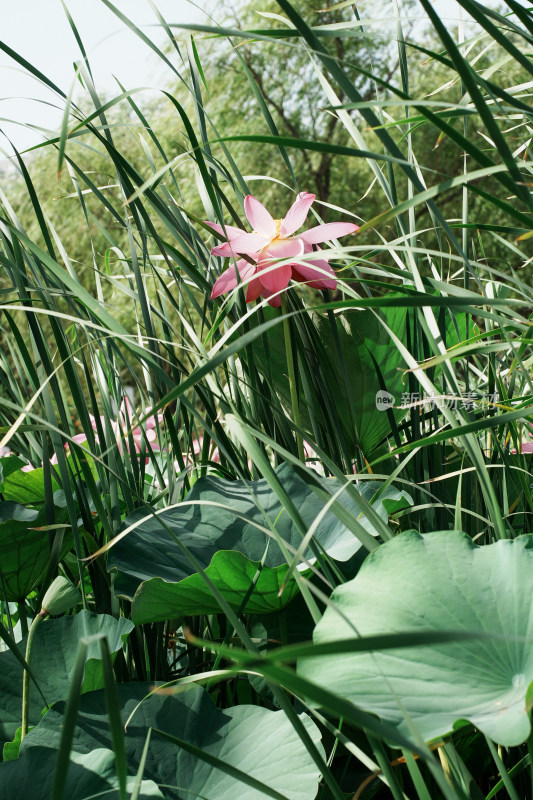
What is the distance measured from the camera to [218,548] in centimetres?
48

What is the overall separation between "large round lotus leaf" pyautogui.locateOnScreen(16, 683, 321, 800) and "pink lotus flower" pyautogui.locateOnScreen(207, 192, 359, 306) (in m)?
0.26

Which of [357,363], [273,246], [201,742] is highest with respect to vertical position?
[273,246]

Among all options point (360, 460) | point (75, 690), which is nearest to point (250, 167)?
point (360, 460)

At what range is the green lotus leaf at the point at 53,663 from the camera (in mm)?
410

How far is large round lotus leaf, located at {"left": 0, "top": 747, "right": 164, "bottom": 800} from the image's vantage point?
0.30m

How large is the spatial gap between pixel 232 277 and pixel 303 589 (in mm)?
258

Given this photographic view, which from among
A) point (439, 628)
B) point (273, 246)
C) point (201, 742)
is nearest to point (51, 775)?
point (201, 742)

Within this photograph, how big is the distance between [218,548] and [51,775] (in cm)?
19

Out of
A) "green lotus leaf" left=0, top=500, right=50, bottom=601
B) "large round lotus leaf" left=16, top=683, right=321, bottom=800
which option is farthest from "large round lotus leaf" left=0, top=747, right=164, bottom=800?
"green lotus leaf" left=0, top=500, right=50, bottom=601

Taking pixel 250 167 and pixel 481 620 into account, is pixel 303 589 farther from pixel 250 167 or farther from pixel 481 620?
pixel 250 167

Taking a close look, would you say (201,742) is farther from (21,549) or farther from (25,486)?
(25,486)

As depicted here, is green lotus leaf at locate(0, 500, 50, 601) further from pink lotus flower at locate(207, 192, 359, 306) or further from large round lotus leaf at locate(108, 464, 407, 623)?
pink lotus flower at locate(207, 192, 359, 306)

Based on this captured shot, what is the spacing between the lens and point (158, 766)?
0.34 meters

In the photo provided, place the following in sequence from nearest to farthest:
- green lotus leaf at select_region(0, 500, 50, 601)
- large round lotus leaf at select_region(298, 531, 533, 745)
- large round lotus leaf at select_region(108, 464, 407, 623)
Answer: large round lotus leaf at select_region(298, 531, 533, 745)
large round lotus leaf at select_region(108, 464, 407, 623)
green lotus leaf at select_region(0, 500, 50, 601)
